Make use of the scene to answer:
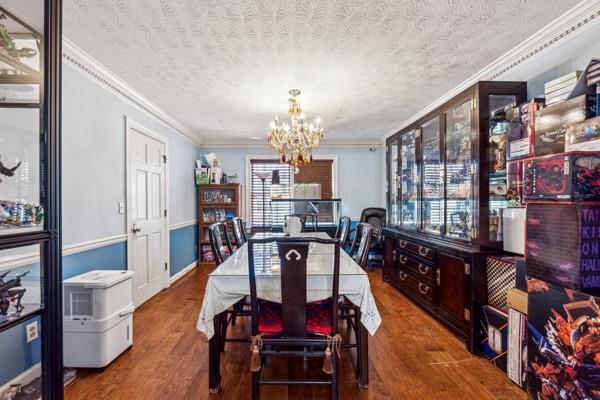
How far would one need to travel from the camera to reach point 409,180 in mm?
3744

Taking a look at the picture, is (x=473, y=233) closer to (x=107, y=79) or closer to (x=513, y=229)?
(x=513, y=229)

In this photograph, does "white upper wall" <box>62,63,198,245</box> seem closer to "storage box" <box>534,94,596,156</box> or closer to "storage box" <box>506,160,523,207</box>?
"storage box" <box>534,94,596,156</box>

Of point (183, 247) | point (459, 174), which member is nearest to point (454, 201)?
point (459, 174)

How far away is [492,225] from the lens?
7.49 ft

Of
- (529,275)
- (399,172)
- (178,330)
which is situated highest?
(399,172)

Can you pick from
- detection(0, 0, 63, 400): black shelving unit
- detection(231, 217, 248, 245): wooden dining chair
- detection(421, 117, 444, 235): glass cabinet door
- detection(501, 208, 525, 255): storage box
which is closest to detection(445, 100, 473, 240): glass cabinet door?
detection(421, 117, 444, 235): glass cabinet door

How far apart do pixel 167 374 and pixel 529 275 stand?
92.8 inches

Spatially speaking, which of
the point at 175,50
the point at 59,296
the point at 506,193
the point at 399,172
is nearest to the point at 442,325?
the point at 506,193

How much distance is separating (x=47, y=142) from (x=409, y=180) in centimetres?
359

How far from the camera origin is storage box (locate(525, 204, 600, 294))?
48.1 inches

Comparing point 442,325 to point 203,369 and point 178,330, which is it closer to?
point 203,369

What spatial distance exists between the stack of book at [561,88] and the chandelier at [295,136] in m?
1.83

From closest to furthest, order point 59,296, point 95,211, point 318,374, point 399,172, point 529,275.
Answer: point 59,296 < point 529,275 < point 318,374 < point 95,211 < point 399,172

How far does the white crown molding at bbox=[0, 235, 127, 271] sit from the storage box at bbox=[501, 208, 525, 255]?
2.84m
